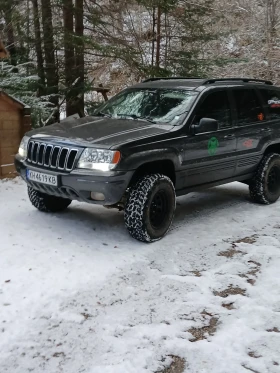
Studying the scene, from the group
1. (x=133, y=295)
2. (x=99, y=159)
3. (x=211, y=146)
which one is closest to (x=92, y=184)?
(x=99, y=159)

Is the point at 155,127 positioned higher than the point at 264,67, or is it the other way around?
the point at 264,67

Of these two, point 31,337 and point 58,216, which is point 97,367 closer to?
point 31,337

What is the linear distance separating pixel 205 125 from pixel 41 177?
2.09 meters

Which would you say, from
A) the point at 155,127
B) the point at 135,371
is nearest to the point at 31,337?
the point at 135,371

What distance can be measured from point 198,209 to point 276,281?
2.47 meters

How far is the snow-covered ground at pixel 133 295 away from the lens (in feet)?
9.32

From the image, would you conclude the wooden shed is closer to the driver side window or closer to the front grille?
the front grille

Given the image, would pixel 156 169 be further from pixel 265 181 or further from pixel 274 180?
pixel 274 180

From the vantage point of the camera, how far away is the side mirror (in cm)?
520

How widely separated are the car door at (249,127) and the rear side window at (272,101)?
16 centimetres

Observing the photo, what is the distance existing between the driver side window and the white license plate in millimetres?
1974

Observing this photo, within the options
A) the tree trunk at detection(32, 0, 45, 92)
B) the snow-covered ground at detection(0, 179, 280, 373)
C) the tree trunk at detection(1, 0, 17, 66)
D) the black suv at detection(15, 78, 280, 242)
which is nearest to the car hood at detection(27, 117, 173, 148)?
the black suv at detection(15, 78, 280, 242)

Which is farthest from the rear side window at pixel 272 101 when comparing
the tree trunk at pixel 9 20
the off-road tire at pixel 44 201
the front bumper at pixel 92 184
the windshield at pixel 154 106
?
the tree trunk at pixel 9 20

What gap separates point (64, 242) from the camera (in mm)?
4684
